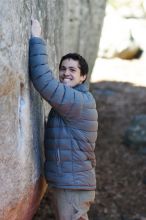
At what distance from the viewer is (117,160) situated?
855cm

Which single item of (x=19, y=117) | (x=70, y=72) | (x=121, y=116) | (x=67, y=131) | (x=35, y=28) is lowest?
(x=121, y=116)

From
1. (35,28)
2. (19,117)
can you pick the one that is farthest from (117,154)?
(19,117)

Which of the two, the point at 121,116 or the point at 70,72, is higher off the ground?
the point at 70,72

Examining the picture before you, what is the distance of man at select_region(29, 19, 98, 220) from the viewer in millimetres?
3922

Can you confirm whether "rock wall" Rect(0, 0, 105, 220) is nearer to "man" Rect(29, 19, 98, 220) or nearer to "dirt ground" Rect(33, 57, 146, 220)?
"man" Rect(29, 19, 98, 220)

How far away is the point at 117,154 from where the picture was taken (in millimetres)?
8844

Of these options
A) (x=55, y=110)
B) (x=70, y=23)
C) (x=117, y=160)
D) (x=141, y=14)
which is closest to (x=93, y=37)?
(x=70, y=23)

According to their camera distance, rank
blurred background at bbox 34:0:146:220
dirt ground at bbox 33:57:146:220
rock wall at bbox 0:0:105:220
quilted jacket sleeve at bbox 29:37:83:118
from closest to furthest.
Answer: rock wall at bbox 0:0:105:220 < quilted jacket sleeve at bbox 29:37:83:118 < dirt ground at bbox 33:57:146:220 < blurred background at bbox 34:0:146:220

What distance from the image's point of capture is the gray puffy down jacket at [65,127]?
3.91 meters

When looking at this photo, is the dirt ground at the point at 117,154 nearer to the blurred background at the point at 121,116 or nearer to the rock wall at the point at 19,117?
the blurred background at the point at 121,116

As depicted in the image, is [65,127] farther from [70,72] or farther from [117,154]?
[117,154]

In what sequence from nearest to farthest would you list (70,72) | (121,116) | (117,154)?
(70,72)
(117,154)
(121,116)

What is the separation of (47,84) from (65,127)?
0.42 m

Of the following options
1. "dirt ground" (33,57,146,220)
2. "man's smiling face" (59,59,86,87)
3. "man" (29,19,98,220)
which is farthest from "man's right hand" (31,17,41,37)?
"dirt ground" (33,57,146,220)
